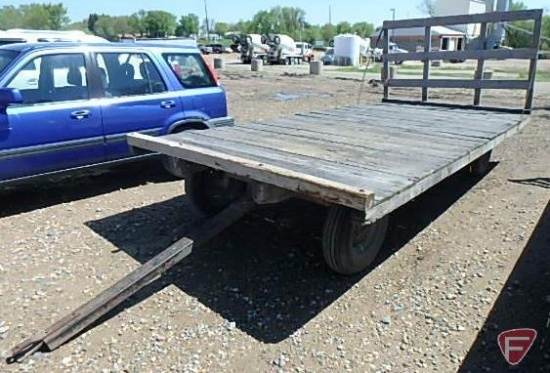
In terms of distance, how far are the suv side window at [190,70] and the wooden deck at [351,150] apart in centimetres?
145

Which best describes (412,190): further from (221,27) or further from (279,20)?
(221,27)

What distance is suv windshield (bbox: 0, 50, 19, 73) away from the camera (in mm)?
5004

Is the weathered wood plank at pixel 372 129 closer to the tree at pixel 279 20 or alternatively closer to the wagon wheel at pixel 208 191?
the wagon wheel at pixel 208 191

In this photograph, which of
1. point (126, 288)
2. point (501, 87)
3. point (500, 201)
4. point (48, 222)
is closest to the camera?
point (126, 288)

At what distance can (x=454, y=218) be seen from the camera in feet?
16.7

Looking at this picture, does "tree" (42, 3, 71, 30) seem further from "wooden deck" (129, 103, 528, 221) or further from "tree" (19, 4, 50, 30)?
"wooden deck" (129, 103, 528, 221)

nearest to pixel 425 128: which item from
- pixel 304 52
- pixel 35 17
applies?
pixel 304 52

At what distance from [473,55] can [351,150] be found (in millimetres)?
4581

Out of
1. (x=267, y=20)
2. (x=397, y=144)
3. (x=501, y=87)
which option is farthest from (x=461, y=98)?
(x=267, y=20)

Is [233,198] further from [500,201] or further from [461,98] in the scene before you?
[461,98]

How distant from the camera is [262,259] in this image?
4.17 meters

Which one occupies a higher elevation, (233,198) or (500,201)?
(233,198)

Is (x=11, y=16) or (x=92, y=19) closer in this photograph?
(x=11, y=16)

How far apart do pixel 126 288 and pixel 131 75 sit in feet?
11.3
